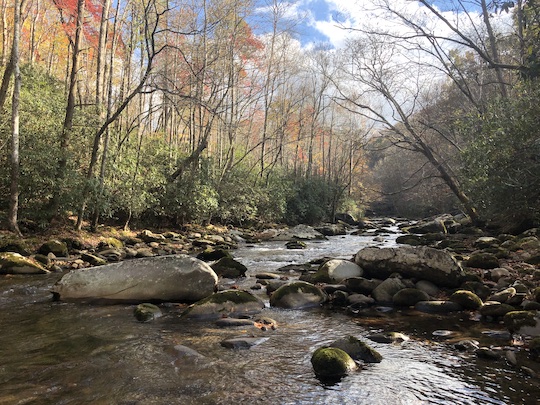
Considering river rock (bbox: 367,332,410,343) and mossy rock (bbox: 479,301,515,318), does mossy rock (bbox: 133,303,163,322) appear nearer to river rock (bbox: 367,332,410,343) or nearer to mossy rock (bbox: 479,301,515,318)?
river rock (bbox: 367,332,410,343)

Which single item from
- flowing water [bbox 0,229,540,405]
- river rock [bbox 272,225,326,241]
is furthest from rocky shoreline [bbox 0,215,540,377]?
river rock [bbox 272,225,326,241]

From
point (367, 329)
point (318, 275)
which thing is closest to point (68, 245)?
point (318, 275)

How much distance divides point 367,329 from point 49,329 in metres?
3.86

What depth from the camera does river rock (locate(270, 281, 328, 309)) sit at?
578 cm

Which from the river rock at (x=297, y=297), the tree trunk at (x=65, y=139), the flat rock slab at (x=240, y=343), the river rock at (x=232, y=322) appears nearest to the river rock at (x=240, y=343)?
the flat rock slab at (x=240, y=343)

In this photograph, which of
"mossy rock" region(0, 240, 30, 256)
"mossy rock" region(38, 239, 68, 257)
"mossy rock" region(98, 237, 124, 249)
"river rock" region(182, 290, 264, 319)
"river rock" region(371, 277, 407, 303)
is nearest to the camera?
"river rock" region(182, 290, 264, 319)

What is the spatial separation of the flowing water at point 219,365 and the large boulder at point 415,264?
130 centimetres

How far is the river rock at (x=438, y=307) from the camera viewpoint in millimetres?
5320

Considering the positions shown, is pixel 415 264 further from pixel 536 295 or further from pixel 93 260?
pixel 93 260

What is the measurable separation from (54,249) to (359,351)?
8.30m

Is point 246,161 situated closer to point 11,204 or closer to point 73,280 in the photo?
point 11,204

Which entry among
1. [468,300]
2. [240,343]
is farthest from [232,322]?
[468,300]

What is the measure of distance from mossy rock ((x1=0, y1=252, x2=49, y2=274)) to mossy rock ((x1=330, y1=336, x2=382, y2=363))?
657cm

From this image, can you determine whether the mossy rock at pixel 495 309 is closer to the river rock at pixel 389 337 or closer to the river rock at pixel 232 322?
the river rock at pixel 389 337
